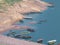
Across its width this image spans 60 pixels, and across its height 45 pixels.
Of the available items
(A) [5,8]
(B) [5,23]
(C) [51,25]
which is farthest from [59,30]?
(A) [5,8]

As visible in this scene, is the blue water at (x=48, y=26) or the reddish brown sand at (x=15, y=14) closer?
the reddish brown sand at (x=15, y=14)

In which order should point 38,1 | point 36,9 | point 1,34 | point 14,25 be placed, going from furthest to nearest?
point 38,1
point 36,9
point 14,25
point 1,34

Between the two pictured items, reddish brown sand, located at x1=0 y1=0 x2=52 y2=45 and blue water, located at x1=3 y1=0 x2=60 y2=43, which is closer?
reddish brown sand, located at x1=0 y1=0 x2=52 y2=45

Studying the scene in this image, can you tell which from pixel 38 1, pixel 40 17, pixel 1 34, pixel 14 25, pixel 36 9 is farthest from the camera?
pixel 38 1

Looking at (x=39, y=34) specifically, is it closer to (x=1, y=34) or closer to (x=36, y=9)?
(x=1, y=34)

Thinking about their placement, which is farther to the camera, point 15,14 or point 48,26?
point 15,14

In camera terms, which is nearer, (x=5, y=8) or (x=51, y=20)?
(x=51, y=20)

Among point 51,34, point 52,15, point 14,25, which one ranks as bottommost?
point 51,34

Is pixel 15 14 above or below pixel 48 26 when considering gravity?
above
